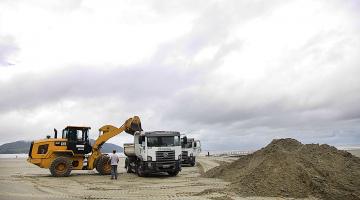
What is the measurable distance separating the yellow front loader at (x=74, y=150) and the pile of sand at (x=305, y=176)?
368 inches

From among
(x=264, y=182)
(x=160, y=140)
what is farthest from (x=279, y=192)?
(x=160, y=140)

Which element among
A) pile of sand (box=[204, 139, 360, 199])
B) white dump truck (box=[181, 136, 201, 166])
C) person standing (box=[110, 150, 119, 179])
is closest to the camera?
pile of sand (box=[204, 139, 360, 199])

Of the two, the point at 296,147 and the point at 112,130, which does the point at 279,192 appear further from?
the point at 112,130

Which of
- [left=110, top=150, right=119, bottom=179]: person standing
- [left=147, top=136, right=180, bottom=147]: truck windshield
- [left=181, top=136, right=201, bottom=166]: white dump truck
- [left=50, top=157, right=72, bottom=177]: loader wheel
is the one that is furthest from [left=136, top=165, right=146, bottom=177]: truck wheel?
[left=181, top=136, right=201, bottom=166]: white dump truck

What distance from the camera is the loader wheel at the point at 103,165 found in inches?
1200

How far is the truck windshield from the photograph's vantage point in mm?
27906

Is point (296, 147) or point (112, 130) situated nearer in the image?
point (296, 147)

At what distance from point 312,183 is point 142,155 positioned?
1211cm

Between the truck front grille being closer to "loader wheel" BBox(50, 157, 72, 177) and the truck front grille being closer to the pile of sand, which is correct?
the pile of sand

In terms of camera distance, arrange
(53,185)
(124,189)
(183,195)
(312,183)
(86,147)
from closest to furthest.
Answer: (183,195) < (312,183) < (124,189) < (53,185) < (86,147)

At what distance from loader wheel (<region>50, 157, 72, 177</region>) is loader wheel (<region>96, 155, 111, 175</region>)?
6.79 ft

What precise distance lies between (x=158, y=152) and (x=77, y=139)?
21.5 ft

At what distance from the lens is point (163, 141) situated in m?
28.2

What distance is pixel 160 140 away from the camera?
28.1 meters
